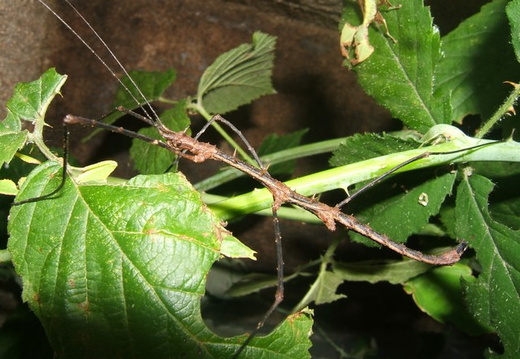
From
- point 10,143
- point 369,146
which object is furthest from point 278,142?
point 10,143

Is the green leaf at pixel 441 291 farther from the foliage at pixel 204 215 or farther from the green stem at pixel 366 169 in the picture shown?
the green stem at pixel 366 169

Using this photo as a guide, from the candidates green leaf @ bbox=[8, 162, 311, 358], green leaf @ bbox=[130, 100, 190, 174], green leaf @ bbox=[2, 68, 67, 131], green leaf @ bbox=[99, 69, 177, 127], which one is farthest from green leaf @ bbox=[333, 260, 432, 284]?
green leaf @ bbox=[2, 68, 67, 131]

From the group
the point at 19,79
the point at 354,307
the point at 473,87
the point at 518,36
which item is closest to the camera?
the point at 518,36

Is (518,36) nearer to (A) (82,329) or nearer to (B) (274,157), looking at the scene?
(B) (274,157)

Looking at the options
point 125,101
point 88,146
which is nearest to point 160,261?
point 125,101

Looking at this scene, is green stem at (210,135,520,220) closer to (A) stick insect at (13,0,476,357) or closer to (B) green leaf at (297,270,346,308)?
(A) stick insect at (13,0,476,357)

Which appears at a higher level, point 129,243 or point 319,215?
point 129,243

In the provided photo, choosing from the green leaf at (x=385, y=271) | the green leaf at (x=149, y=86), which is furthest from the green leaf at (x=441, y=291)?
the green leaf at (x=149, y=86)
